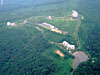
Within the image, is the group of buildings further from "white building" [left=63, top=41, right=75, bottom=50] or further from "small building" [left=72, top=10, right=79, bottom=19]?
"small building" [left=72, top=10, right=79, bottom=19]

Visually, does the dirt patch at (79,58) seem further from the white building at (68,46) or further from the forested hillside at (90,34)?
the white building at (68,46)

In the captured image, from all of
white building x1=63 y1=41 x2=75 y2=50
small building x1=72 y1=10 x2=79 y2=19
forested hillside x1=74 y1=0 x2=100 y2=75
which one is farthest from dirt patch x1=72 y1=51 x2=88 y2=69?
small building x1=72 y1=10 x2=79 y2=19

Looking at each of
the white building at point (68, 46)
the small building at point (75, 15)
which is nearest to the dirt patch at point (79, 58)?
the white building at point (68, 46)

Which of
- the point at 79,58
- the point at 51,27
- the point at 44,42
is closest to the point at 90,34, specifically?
the point at 79,58

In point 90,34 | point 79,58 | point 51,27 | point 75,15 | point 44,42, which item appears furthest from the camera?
point 75,15

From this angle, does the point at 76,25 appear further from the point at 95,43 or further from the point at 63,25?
the point at 95,43

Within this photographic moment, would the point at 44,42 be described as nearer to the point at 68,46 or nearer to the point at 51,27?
the point at 68,46

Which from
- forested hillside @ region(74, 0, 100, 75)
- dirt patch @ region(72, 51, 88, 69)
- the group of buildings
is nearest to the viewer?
forested hillside @ region(74, 0, 100, 75)

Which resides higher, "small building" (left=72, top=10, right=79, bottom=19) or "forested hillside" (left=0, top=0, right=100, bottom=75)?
"small building" (left=72, top=10, right=79, bottom=19)

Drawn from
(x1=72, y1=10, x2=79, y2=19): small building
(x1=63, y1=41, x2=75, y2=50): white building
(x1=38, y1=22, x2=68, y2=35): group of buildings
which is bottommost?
(x1=63, y1=41, x2=75, y2=50): white building
